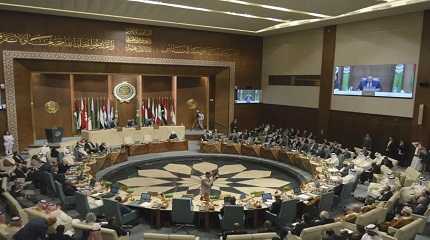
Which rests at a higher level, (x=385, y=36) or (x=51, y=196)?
(x=385, y=36)

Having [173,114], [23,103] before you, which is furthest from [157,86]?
[23,103]

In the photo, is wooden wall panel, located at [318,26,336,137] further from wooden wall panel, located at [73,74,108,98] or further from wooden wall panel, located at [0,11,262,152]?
wooden wall panel, located at [73,74,108,98]

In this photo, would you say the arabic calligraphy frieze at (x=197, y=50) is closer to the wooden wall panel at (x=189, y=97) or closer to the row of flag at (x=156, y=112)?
the wooden wall panel at (x=189, y=97)

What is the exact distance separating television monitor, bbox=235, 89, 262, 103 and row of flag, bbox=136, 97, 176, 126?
4130mm

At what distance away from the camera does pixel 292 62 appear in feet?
64.3

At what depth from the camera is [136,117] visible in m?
19.5

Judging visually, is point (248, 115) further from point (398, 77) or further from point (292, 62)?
point (398, 77)

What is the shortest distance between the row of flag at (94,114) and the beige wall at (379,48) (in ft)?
39.8

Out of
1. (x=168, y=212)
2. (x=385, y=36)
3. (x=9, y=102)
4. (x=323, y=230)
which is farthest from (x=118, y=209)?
(x=385, y=36)

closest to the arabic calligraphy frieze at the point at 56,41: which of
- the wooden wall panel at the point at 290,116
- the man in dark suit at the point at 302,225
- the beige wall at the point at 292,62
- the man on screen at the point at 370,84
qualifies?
the beige wall at the point at 292,62

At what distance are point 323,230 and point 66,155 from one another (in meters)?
9.06

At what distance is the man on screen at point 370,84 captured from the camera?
15177 mm

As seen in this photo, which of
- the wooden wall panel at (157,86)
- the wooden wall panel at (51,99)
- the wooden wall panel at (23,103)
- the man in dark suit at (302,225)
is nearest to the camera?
the man in dark suit at (302,225)

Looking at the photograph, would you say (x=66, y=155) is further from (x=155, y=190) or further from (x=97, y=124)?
(x=97, y=124)
